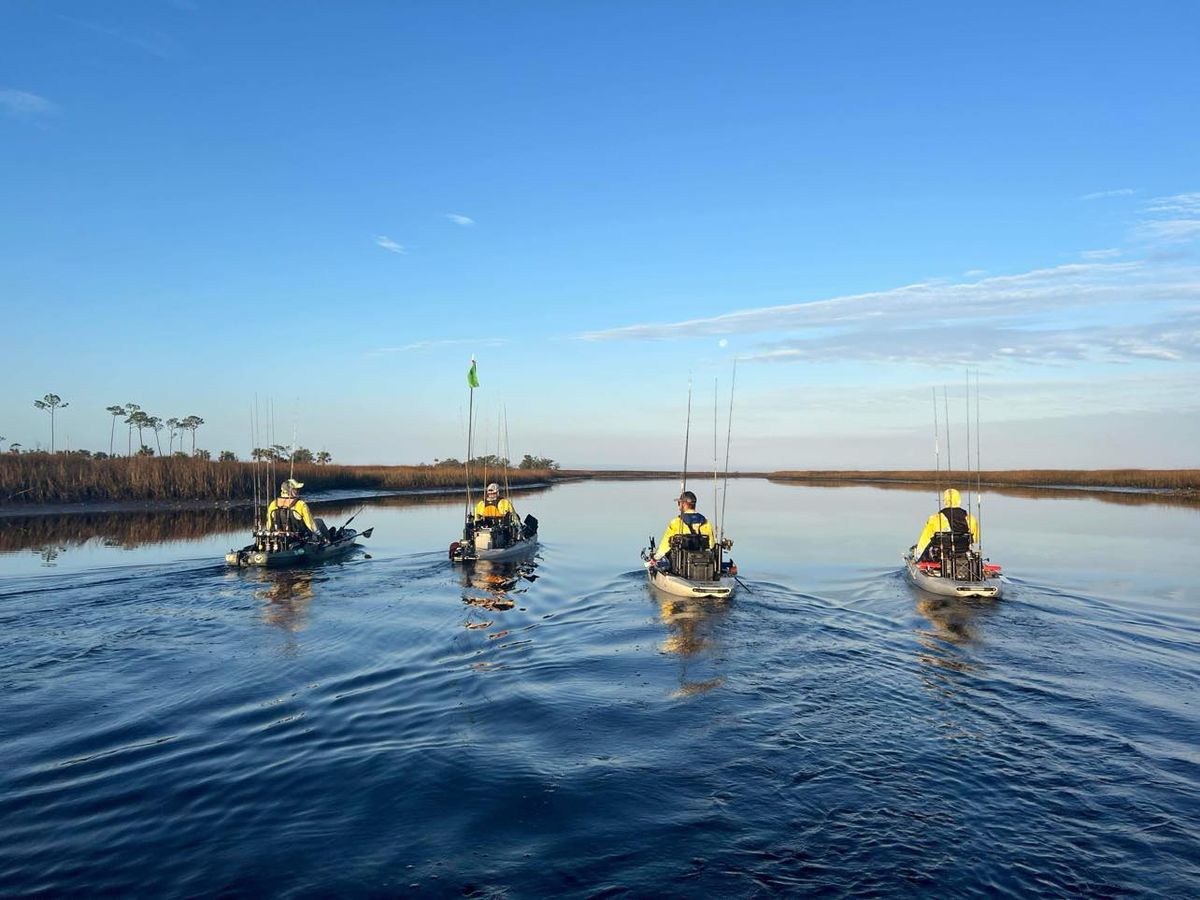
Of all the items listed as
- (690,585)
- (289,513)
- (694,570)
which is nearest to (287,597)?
(289,513)

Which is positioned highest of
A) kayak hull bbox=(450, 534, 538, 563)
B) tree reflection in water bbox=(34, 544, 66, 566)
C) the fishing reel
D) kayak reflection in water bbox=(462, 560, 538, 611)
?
the fishing reel

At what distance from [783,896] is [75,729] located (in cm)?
935

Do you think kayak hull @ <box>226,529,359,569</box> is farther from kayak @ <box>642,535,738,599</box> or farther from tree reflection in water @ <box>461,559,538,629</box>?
kayak @ <box>642,535,738,599</box>

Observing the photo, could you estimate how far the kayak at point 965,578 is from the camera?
755 inches

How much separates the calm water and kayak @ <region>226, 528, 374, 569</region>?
3.04 metres

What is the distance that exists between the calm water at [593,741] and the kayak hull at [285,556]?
298 cm

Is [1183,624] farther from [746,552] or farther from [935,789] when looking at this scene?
[746,552]

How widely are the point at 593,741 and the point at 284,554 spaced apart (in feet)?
57.9

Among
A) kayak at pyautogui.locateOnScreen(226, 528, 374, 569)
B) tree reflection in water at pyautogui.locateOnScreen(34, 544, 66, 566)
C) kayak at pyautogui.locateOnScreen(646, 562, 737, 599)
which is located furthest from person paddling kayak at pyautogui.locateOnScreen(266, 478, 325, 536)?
kayak at pyautogui.locateOnScreen(646, 562, 737, 599)

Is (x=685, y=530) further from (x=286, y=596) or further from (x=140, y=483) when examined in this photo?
(x=140, y=483)

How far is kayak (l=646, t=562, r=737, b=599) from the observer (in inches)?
742

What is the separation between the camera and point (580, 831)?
7.34 meters

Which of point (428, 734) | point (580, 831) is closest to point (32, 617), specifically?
point (428, 734)

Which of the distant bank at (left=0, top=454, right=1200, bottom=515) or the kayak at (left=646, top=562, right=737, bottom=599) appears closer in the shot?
the kayak at (left=646, top=562, right=737, bottom=599)
